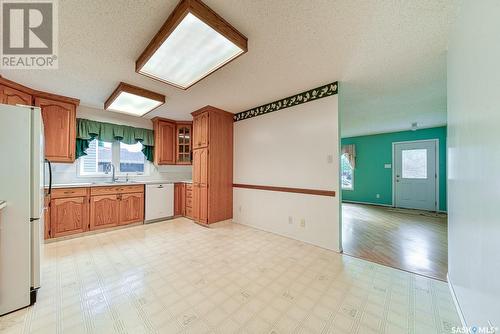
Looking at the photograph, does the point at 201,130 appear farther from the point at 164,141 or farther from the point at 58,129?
the point at 58,129

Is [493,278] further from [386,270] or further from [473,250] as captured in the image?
[386,270]

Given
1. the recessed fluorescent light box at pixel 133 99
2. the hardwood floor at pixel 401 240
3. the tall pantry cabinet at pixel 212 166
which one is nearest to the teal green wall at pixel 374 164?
the hardwood floor at pixel 401 240

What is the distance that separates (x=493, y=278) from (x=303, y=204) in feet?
7.05

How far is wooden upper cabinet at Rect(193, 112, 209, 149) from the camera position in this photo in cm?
377

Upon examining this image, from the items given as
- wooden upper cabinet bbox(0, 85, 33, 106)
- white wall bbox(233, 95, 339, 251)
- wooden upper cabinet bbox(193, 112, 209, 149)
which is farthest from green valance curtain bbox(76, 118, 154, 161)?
white wall bbox(233, 95, 339, 251)

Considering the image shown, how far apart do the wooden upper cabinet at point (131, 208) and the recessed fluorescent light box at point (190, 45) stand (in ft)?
8.55

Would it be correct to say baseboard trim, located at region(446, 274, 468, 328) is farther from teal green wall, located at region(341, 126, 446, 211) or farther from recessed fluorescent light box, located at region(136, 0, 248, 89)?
teal green wall, located at region(341, 126, 446, 211)

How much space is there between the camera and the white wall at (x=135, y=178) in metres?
3.43

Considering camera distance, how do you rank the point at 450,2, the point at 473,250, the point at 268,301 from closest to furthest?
the point at 473,250
the point at 450,2
the point at 268,301

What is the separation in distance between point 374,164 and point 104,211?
733cm

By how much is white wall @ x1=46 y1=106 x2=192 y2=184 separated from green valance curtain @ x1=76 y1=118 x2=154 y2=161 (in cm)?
18

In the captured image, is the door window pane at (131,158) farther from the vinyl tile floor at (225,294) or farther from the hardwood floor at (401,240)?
the hardwood floor at (401,240)

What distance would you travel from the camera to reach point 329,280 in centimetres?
195

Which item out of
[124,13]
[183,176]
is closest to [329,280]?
[124,13]
